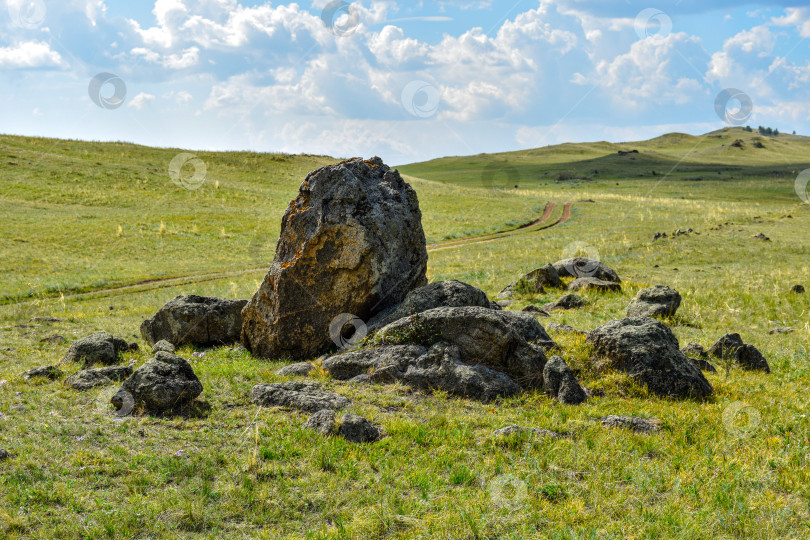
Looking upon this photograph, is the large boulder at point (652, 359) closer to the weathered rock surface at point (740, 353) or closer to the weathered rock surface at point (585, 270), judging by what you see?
the weathered rock surface at point (740, 353)

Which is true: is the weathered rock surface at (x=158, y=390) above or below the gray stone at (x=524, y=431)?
above

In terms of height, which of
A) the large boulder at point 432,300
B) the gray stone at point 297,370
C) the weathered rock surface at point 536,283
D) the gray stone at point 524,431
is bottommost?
the gray stone at point 297,370

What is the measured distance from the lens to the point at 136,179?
72.7 metres

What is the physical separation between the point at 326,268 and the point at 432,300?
2.95 m

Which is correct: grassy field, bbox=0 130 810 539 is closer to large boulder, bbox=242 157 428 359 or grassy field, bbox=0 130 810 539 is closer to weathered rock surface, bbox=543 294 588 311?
weathered rock surface, bbox=543 294 588 311

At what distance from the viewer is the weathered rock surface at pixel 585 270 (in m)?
26.3

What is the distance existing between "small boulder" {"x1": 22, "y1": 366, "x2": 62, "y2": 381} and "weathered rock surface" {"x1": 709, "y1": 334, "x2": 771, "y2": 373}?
15008mm

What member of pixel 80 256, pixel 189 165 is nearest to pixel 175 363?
pixel 80 256

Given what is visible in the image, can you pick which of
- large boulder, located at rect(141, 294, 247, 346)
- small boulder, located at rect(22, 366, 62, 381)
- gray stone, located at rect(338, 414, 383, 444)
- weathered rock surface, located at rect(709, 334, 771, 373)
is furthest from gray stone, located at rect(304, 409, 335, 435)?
weathered rock surface, located at rect(709, 334, 771, 373)

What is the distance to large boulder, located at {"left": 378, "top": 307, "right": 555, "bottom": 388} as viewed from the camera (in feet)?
39.4

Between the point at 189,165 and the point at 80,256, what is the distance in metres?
53.8

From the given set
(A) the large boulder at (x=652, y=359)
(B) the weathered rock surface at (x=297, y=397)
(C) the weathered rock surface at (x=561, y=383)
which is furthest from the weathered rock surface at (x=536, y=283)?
(B) the weathered rock surface at (x=297, y=397)

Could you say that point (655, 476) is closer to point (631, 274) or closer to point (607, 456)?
point (607, 456)

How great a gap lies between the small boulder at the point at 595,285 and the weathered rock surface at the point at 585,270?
155 centimetres
